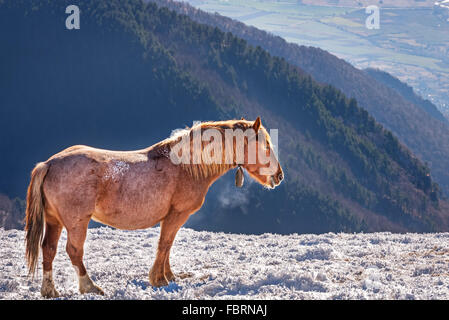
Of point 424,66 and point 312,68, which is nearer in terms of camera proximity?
point 312,68

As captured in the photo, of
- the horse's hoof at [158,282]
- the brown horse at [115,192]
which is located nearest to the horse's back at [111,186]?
the brown horse at [115,192]

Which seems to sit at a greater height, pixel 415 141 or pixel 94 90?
pixel 94 90

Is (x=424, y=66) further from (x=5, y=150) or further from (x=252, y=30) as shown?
(x=5, y=150)

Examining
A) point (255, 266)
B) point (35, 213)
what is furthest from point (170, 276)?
point (35, 213)

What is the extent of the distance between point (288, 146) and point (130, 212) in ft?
193

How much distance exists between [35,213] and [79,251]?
78 centimetres

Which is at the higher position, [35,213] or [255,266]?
[35,213]

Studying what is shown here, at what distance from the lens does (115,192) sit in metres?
7.06

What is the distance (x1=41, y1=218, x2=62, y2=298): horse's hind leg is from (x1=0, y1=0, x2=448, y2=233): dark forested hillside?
47696 mm

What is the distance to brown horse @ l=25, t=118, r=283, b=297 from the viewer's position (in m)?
6.81
